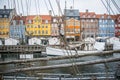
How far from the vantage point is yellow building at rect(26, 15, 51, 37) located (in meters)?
63.6

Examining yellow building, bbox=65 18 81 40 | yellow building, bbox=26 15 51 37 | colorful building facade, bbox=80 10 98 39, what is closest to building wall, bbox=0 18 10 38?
yellow building, bbox=26 15 51 37

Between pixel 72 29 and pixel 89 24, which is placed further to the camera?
pixel 89 24

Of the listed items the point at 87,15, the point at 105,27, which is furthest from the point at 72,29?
the point at 105,27

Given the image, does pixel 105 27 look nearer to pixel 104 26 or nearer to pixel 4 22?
pixel 104 26

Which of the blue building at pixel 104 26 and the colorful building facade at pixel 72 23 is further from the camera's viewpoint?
the blue building at pixel 104 26

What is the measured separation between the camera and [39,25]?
64.6 metres

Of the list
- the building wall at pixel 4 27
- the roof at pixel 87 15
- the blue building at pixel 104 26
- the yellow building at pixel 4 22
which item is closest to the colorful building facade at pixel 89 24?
the roof at pixel 87 15

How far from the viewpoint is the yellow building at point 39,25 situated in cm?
6359

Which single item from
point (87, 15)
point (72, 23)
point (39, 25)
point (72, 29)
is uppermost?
point (87, 15)

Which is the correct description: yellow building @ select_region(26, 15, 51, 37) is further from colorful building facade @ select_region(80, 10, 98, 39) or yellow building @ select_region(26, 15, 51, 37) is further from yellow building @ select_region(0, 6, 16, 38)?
colorful building facade @ select_region(80, 10, 98, 39)

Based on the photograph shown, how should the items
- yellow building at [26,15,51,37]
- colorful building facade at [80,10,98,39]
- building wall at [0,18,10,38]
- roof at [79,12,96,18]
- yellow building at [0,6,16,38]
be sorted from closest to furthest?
building wall at [0,18,10,38], yellow building at [0,6,16,38], yellow building at [26,15,51,37], colorful building facade at [80,10,98,39], roof at [79,12,96,18]

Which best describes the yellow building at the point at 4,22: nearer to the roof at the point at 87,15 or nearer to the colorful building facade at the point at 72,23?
the colorful building facade at the point at 72,23

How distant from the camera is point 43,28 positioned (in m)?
63.8

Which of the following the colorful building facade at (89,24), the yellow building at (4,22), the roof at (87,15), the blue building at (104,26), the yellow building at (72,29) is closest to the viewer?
the yellow building at (72,29)
